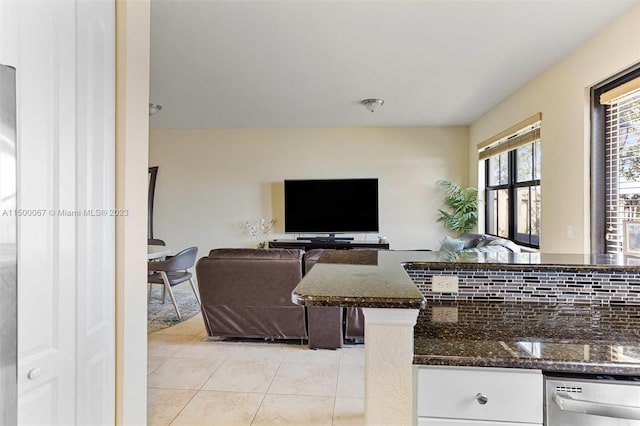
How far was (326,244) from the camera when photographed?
532cm

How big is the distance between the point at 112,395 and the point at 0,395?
1.98ft

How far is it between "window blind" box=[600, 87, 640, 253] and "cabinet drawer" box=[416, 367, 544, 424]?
→ 6.59 feet

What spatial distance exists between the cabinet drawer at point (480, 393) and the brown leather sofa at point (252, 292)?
2104 millimetres

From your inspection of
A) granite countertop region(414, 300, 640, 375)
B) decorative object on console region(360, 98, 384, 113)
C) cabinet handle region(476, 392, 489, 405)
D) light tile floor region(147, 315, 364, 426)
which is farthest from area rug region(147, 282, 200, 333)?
cabinet handle region(476, 392, 489, 405)

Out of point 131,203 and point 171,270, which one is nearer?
point 131,203

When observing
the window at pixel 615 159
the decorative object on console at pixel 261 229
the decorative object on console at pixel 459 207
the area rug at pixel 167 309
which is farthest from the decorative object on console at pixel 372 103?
the area rug at pixel 167 309

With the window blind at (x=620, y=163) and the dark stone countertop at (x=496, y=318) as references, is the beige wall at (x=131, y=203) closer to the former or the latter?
the dark stone countertop at (x=496, y=318)

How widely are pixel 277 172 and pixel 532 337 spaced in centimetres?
494

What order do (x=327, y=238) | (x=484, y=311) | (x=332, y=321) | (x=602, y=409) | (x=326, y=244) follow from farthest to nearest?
(x=327, y=238), (x=326, y=244), (x=332, y=321), (x=484, y=311), (x=602, y=409)

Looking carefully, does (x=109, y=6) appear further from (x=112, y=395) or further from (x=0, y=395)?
(x=112, y=395)

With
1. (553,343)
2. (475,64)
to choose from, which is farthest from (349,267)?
(475,64)

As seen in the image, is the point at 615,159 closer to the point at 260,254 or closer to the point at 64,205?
the point at 260,254

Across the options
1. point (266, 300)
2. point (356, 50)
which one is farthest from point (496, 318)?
point (356, 50)

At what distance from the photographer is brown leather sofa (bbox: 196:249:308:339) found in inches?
121
